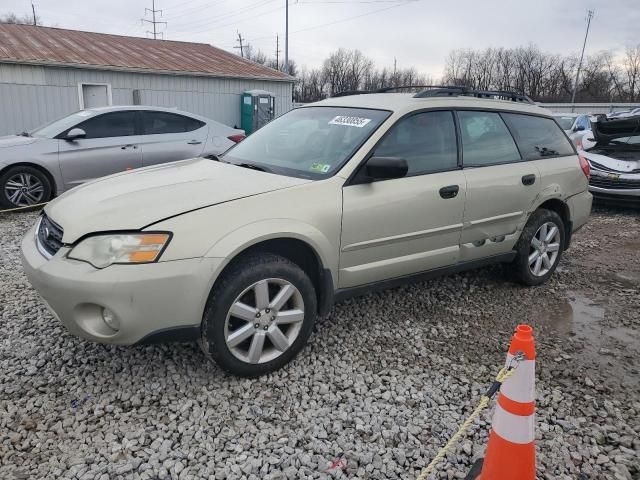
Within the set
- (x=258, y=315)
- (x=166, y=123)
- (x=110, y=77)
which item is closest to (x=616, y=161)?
(x=166, y=123)

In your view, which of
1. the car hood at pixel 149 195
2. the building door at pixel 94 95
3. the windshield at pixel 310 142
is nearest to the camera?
the car hood at pixel 149 195

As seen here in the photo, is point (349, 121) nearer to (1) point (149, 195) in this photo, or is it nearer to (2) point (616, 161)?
(1) point (149, 195)

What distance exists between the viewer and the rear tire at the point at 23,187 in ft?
22.2

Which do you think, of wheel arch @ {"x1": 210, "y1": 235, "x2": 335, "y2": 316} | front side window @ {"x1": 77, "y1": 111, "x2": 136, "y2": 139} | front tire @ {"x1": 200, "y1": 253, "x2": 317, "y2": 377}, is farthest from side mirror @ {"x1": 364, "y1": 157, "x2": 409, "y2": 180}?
front side window @ {"x1": 77, "y1": 111, "x2": 136, "y2": 139}

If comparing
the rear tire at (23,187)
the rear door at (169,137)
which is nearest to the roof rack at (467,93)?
the rear door at (169,137)

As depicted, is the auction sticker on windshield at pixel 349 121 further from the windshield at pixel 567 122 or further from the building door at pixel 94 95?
the windshield at pixel 567 122

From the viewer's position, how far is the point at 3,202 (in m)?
6.80

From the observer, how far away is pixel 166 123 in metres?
8.02

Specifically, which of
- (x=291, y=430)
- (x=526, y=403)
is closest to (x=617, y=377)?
(x=526, y=403)

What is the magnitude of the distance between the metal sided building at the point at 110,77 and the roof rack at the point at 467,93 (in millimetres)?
12702

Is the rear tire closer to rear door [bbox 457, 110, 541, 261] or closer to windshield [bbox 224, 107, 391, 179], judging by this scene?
windshield [bbox 224, 107, 391, 179]

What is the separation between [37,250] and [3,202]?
15.4ft

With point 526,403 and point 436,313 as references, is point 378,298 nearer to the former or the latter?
point 436,313

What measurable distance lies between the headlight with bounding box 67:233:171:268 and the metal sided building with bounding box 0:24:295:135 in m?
12.9
